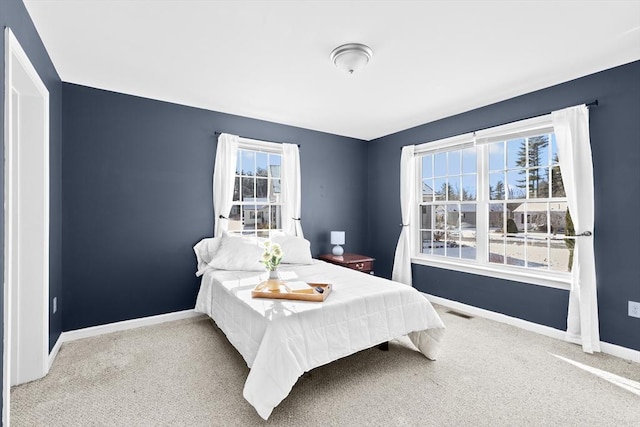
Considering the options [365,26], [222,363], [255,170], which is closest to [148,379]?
[222,363]

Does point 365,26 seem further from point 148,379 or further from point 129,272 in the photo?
point 129,272

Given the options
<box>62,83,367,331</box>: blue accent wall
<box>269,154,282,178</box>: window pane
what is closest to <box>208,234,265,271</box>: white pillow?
<box>62,83,367,331</box>: blue accent wall

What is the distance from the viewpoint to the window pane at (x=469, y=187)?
13.2 feet

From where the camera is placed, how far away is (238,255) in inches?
137

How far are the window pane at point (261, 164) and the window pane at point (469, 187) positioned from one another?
2.78 metres

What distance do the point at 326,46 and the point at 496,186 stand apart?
106 inches

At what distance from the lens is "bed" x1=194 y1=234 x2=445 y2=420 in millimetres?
1901

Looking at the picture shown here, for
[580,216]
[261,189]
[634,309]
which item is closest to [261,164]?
[261,189]

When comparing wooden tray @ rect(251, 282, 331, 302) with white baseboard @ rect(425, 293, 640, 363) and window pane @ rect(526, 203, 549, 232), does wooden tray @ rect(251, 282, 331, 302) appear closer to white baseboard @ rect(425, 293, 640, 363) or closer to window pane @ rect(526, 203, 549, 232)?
white baseboard @ rect(425, 293, 640, 363)

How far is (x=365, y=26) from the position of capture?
2197mm

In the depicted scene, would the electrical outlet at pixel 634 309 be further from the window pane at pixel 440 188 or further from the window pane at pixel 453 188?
the window pane at pixel 440 188

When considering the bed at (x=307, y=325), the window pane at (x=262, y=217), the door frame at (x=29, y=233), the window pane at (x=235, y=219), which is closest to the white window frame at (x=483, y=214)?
the bed at (x=307, y=325)

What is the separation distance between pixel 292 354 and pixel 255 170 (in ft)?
9.72

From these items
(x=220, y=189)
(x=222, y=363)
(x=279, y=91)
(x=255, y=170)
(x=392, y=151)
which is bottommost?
(x=222, y=363)
